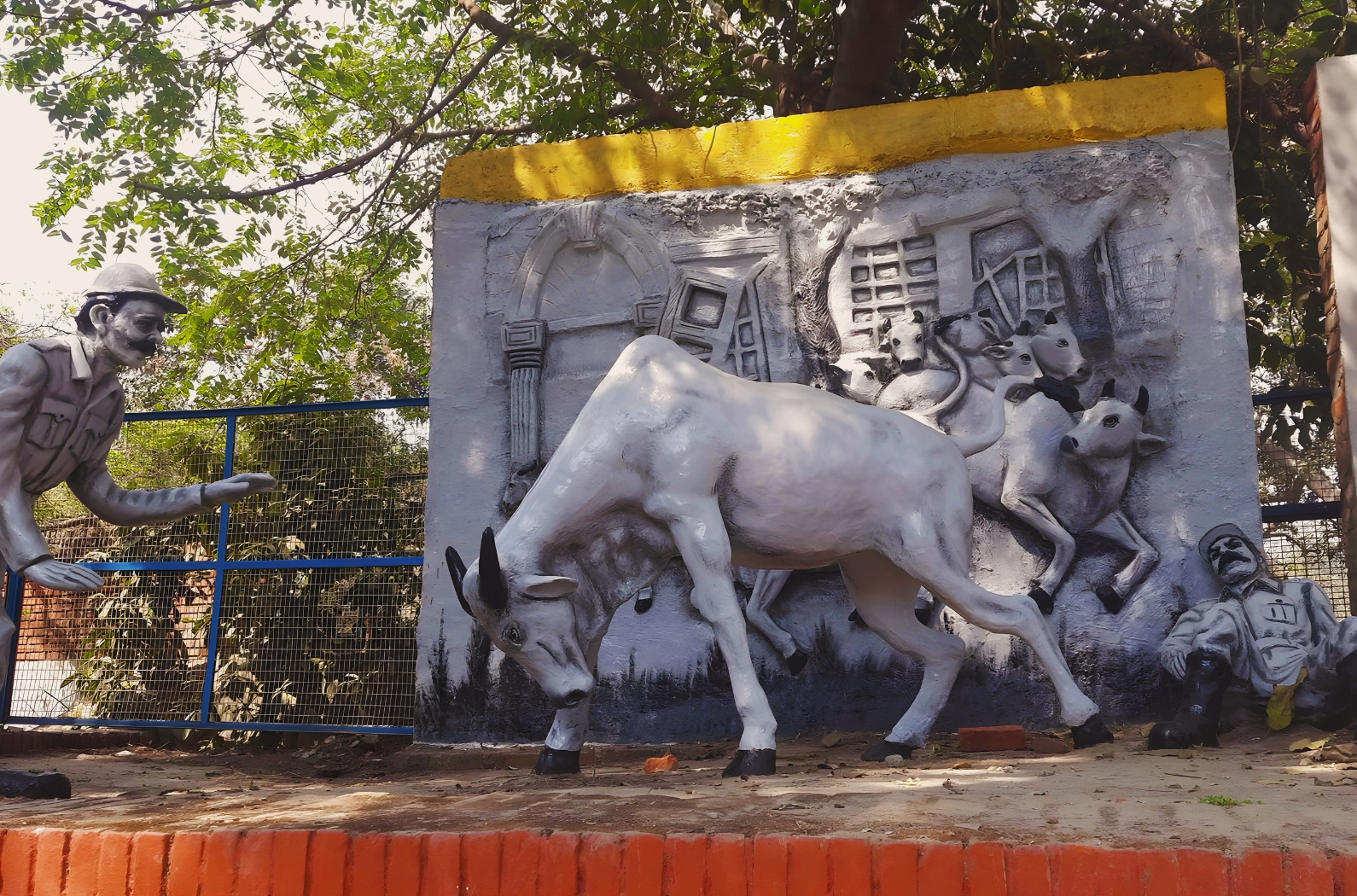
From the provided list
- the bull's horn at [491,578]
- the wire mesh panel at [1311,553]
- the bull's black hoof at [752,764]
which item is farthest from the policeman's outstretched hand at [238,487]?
the wire mesh panel at [1311,553]

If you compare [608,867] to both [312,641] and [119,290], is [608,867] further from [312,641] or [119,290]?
[312,641]

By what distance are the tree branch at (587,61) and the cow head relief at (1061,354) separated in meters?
3.98

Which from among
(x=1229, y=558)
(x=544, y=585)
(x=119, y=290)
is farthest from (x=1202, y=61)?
(x=119, y=290)

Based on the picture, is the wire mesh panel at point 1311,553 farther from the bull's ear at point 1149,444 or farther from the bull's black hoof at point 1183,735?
the bull's black hoof at point 1183,735

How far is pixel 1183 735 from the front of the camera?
442 cm

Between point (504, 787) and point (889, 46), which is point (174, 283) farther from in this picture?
point (504, 787)

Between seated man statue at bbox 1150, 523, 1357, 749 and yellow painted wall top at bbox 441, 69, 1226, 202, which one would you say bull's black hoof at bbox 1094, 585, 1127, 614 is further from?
yellow painted wall top at bbox 441, 69, 1226, 202

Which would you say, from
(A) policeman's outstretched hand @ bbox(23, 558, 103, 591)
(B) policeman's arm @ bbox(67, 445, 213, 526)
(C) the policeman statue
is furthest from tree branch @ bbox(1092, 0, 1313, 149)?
(A) policeman's outstretched hand @ bbox(23, 558, 103, 591)

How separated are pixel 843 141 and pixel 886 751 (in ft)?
10.5

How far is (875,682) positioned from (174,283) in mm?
8514

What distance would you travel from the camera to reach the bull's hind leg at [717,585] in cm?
402

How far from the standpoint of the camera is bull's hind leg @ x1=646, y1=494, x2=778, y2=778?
4.02m

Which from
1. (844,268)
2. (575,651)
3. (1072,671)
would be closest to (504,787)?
(575,651)

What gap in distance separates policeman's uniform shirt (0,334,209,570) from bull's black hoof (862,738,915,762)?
2734 mm
